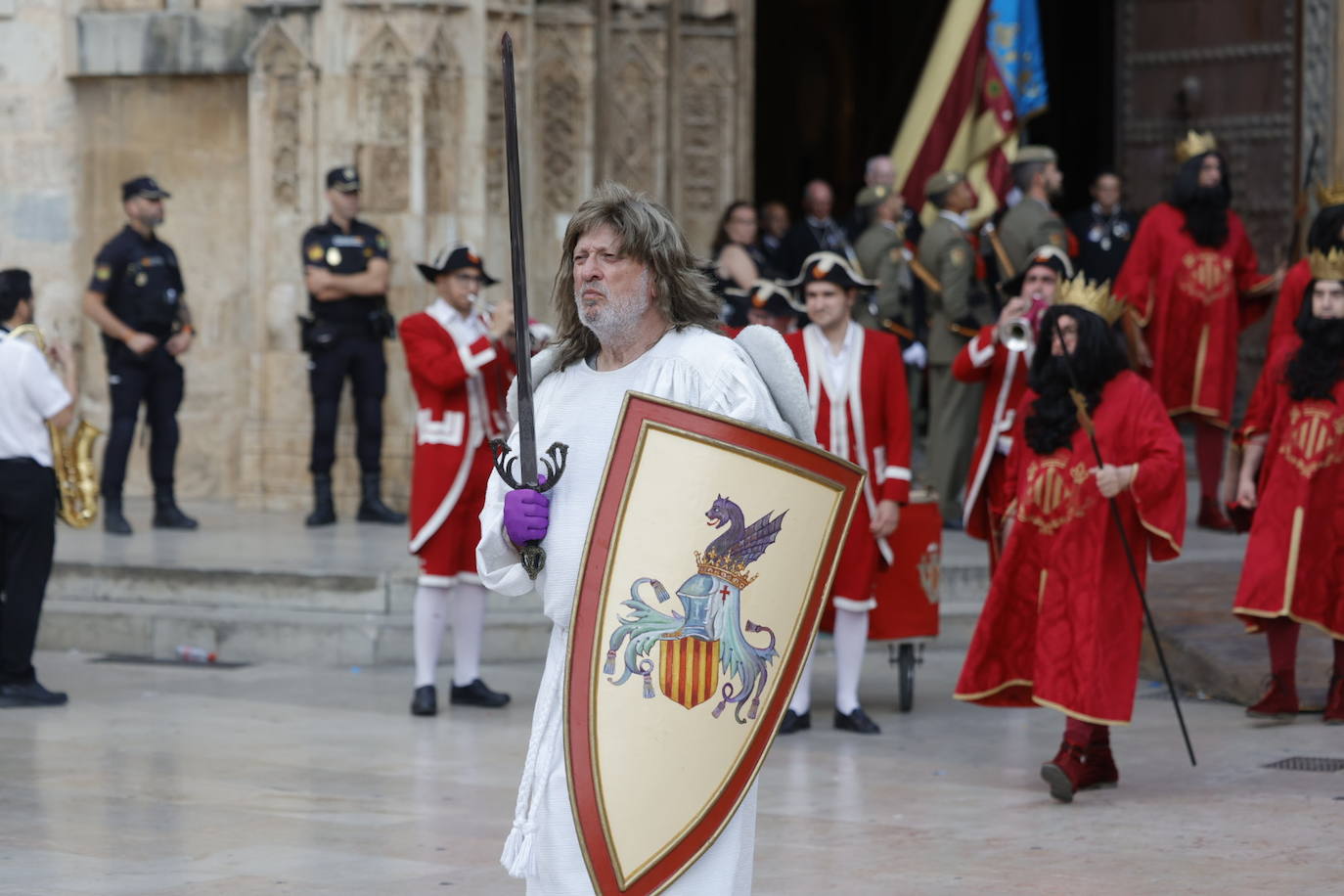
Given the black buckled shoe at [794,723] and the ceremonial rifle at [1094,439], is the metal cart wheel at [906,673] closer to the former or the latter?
the black buckled shoe at [794,723]

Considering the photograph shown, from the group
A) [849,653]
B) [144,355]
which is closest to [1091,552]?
[849,653]

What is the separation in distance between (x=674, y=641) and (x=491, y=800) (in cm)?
338

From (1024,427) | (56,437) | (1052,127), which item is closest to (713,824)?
(1024,427)

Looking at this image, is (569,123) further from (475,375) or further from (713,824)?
(713,824)

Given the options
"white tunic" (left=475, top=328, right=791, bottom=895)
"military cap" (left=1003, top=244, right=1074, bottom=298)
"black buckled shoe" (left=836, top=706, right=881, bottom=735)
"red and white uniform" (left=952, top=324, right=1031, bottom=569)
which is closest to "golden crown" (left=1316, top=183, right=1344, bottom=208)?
"military cap" (left=1003, top=244, right=1074, bottom=298)

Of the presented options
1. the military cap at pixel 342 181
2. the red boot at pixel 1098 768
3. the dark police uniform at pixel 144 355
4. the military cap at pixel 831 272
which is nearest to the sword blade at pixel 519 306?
the red boot at pixel 1098 768

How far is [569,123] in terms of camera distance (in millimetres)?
15148

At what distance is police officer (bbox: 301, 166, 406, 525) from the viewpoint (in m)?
13.7

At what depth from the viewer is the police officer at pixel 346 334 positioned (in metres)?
13.7

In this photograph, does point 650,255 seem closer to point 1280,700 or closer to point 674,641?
point 674,641

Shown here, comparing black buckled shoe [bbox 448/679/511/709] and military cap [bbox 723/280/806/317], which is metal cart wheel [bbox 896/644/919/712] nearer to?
military cap [bbox 723/280/806/317]

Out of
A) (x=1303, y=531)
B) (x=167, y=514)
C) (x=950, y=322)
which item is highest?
(x=950, y=322)

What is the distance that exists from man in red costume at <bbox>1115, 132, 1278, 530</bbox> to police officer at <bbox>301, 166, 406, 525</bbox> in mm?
4400

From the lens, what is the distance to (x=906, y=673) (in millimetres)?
10047
